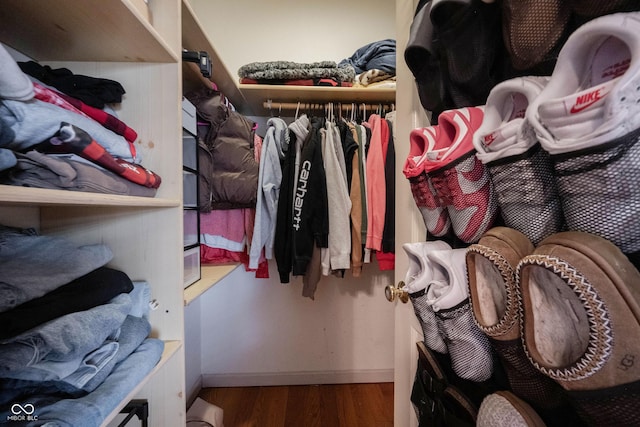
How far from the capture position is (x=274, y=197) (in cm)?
117

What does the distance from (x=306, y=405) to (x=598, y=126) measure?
167 cm

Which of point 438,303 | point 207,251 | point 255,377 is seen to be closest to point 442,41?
point 438,303

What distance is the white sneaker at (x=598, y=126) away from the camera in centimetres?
23

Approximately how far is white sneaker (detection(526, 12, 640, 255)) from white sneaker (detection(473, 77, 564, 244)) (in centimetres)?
4

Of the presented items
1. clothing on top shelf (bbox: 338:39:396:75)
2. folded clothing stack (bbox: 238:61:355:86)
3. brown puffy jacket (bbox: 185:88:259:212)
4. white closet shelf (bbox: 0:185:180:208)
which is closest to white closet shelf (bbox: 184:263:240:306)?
brown puffy jacket (bbox: 185:88:259:212)

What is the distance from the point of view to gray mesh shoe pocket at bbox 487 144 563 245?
324 millimetres

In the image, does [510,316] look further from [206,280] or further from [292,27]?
[292,27]

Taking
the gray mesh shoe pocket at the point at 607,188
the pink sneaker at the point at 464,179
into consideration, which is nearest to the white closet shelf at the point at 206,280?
the pink sneaker at the point at 464,179

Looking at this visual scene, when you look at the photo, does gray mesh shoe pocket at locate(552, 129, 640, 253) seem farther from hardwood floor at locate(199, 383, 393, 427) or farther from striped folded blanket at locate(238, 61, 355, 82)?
hardwood floor at locate(199, 383, 393, 427)

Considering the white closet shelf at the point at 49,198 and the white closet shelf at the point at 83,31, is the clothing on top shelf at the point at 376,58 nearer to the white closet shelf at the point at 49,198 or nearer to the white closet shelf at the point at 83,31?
the white closet shelf at the point at 83,31

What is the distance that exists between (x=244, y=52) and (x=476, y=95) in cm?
143

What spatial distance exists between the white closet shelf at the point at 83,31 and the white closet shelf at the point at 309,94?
0.63 meters

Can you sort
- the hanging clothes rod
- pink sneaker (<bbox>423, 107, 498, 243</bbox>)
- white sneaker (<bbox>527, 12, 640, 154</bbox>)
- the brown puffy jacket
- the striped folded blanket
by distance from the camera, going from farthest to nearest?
1. the hanging clothes rod
2. the striped folded blanket
3. the brown puffy jacket
4. pink sneaker (<bbox>423, 107, 498, 243</bbox>)
5. white sneaker (<bbox>527, 12, 640, 154</bbox>)

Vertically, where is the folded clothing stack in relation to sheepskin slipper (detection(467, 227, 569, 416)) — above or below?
above
